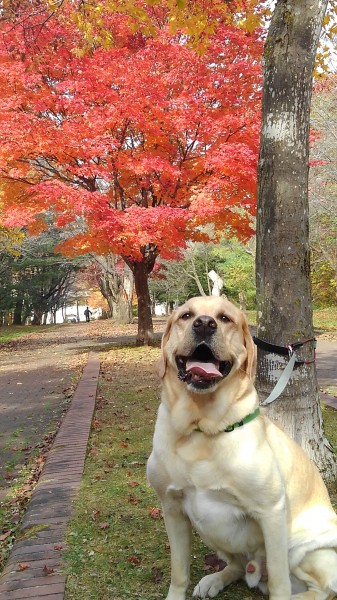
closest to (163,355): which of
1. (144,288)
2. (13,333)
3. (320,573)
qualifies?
(320,573)

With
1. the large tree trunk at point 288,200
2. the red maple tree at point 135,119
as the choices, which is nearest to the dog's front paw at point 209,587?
the large tree trunk at point 288,200

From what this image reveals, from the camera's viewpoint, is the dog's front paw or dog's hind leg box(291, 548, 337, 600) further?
the dog's front paw

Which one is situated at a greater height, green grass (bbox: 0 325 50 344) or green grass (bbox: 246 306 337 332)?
green grass (bbox: 246 306 337 332)

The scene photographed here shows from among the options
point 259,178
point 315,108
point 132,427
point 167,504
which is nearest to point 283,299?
point 259,178

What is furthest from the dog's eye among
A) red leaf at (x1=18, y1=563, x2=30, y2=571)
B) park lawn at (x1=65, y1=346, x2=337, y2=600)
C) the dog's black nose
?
red leaf at (x1=18, y1=563, x2=30, y2=571)

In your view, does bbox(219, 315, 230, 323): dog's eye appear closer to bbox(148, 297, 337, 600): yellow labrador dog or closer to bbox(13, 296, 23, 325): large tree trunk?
bbox(148, 297, 337, 600): yellow labrador dog

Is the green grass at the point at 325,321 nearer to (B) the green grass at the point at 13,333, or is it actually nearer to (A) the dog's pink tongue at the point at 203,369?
(B) the green grass at the point at 13,333

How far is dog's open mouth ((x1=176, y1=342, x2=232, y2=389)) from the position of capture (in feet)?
7.34

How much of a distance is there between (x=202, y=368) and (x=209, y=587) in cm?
123

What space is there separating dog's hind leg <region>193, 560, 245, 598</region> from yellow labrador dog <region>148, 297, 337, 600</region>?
0.19 meters

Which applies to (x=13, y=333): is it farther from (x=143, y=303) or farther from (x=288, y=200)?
(x=288, y=200)

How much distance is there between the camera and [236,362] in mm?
2338

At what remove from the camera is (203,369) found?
7.30 ft

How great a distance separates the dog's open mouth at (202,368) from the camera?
2236 mm
